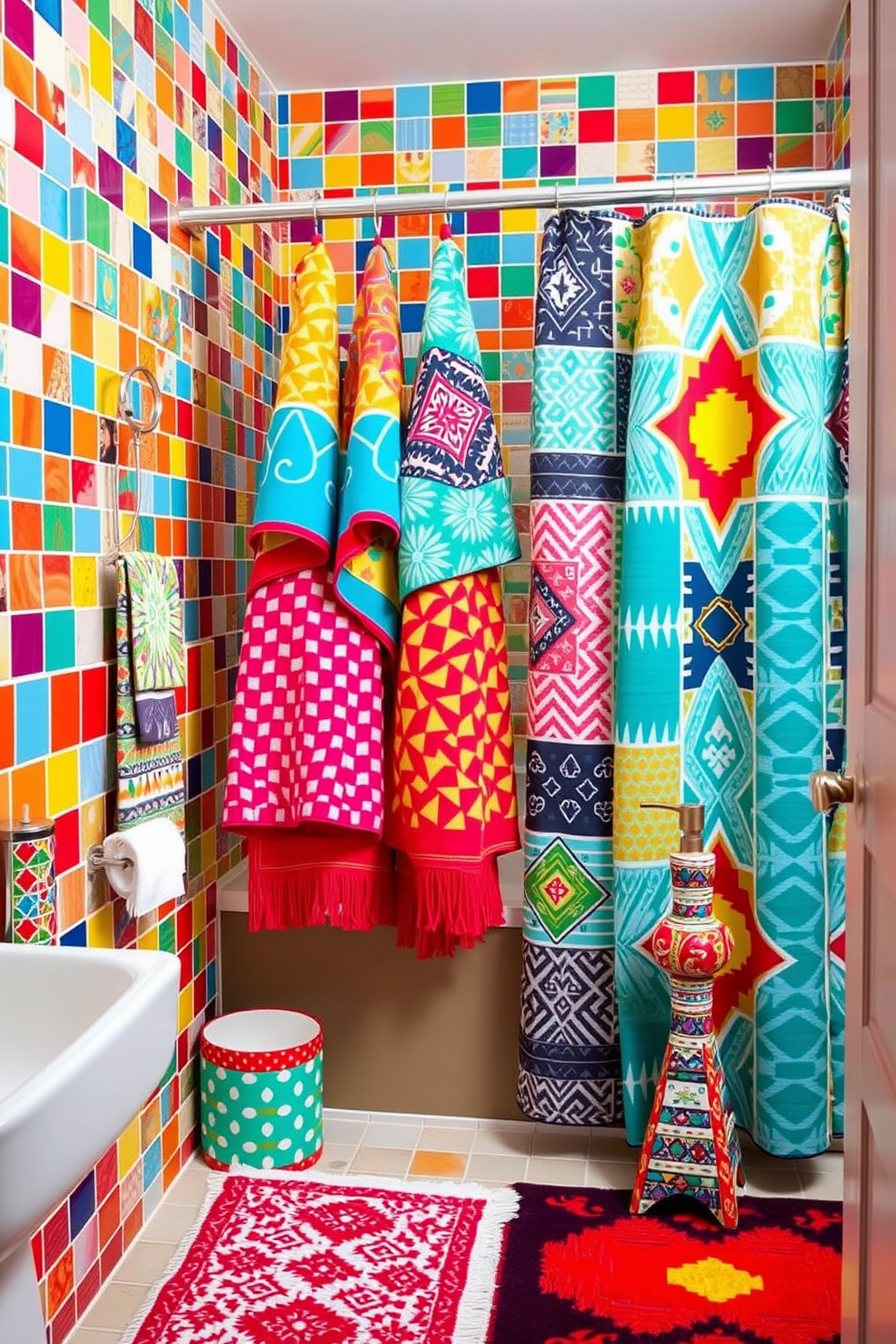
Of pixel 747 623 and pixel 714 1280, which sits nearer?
pixel 714 1280

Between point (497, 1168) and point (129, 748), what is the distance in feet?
3.16

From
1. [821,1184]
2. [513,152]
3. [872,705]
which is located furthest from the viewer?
[513,152]

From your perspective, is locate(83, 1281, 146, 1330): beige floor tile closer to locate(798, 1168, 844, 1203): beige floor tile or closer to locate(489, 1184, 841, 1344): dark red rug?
locate(489, 1184, 841, 1344): dark red rug

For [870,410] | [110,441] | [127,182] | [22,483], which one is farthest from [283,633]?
[870,410]

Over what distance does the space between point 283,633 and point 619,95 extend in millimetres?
1549

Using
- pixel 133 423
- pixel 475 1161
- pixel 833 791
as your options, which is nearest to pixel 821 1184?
pixel 475 1161

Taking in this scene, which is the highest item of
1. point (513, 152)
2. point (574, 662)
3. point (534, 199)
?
point (513, 152)

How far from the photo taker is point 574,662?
6.75ft

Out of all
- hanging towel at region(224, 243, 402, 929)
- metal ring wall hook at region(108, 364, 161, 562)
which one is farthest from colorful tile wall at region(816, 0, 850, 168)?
metal ring wall hook at region(108, 364, 161, 562)

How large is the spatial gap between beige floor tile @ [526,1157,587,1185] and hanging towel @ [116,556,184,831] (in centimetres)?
88

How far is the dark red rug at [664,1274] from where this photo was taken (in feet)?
5.33

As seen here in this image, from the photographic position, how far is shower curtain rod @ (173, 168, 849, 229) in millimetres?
1918

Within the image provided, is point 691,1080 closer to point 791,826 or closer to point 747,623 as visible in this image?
point 791,826

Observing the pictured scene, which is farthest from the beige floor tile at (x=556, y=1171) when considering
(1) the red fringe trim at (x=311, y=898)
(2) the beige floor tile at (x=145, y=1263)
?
(2) the beige floor tile at (x=145, y=1263)
